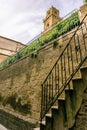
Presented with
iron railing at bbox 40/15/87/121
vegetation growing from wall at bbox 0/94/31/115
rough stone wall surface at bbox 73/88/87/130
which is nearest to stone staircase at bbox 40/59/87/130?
rough stone wall surface at bbox 73/88/87/130

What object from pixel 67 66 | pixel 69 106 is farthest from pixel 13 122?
pixel 69 106

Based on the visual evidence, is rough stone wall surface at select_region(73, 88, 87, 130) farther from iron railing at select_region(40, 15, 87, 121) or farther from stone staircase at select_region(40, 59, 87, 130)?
iron railing at select_region(40, 15, 87, 121)

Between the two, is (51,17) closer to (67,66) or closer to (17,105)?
(17,105)

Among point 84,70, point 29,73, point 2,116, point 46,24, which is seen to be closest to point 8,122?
point 2,116

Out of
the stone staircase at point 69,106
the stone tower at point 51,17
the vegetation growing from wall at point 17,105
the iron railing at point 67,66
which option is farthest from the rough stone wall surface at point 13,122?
the stone tower at point 51,17

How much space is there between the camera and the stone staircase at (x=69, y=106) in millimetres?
2653

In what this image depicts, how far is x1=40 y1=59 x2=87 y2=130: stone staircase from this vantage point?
8.71 ft

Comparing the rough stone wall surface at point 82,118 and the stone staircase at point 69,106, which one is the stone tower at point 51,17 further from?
the stone staircase at point 69,106

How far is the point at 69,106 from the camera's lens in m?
2.80

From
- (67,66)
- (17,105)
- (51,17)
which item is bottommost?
(17,105)

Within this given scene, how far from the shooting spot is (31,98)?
5.53 metres

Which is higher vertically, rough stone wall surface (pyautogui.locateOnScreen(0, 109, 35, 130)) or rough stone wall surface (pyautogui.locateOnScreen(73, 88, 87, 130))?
rough stone wall surface (pyautogui.locateOnScreen(73, 88, 87, 130))

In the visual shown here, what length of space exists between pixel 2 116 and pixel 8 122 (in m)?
1.21

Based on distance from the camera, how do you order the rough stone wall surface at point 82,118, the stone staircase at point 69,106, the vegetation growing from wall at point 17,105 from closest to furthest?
the stone staircase at point 69,106, the rough stone wall surface at point 82,118, the vegetation growing from wall at point 17,105
